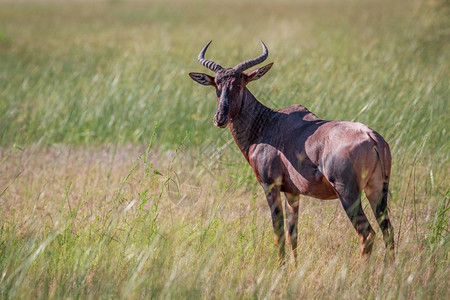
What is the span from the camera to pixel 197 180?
8.38 meters

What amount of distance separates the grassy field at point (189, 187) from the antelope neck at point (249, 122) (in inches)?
20.5

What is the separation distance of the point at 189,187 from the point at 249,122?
1.67 meters

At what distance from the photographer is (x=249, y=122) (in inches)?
259

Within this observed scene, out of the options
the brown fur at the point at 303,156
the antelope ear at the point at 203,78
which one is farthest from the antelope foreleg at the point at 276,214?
the antelope ear at the point at 203,78

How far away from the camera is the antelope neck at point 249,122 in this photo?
6.59 m

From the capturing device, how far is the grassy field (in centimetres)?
511

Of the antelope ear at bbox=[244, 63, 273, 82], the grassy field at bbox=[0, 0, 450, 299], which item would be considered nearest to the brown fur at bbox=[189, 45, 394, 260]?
the antelope ear at bbox=[244, 63, 273, 82]

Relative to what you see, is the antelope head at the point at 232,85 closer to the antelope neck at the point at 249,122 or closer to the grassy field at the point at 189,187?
the antelope neck at the point at 249,122

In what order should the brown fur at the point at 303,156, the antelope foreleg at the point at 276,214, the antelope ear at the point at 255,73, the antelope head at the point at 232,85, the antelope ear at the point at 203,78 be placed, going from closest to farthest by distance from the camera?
1. the brown fur at the point at 303,156
2. the antelope foreleg at the point at 276,214
3. the antelope head at the point at 232,85
4. the antelope ear at the point at 255,73
5. the antelope ear at the point at 203,78

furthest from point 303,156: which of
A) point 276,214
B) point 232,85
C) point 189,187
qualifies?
point 189,187

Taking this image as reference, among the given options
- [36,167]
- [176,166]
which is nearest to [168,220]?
[176,166]

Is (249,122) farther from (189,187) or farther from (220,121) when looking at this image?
(189,187)

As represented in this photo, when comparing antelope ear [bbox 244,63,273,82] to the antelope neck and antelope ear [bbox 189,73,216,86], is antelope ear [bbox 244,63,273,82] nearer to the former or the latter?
the antelope neck

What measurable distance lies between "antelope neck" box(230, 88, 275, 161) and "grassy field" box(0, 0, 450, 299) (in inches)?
20.5
